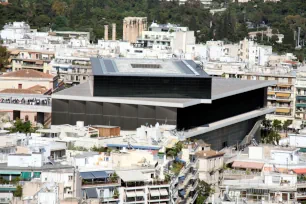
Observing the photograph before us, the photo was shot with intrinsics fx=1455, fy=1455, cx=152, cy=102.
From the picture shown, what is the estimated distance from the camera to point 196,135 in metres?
54.4

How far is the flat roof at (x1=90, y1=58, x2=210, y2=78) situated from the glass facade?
10.2 inches

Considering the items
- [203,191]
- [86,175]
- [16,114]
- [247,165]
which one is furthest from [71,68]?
[86,175]

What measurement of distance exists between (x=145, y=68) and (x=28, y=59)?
75.9ft

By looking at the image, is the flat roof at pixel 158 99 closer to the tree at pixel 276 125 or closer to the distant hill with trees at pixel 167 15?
the tree at pixel 276 125

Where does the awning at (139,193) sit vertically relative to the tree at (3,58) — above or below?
above

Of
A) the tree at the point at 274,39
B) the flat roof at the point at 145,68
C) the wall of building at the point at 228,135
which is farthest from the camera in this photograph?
the tree at the point at 274,39

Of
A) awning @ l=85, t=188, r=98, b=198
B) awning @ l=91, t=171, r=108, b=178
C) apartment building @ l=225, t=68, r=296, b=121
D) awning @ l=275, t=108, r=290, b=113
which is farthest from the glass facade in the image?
awning @ l=85, t=188, r=98, b=198

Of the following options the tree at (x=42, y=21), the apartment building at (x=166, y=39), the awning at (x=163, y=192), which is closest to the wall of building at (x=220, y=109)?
the awning at (x=163, y=192)

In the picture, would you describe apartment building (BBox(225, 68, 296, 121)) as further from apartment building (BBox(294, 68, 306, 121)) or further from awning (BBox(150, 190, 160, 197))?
awning (BBox(150, 190, 160, 197))

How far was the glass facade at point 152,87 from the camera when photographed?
54219 millimetres

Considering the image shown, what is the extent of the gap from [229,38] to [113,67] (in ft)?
167

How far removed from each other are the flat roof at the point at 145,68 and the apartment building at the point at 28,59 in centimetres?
1775

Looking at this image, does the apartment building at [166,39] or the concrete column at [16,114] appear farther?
the apartment building at [166,39]

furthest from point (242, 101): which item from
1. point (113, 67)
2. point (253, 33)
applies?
point (253, 33)
